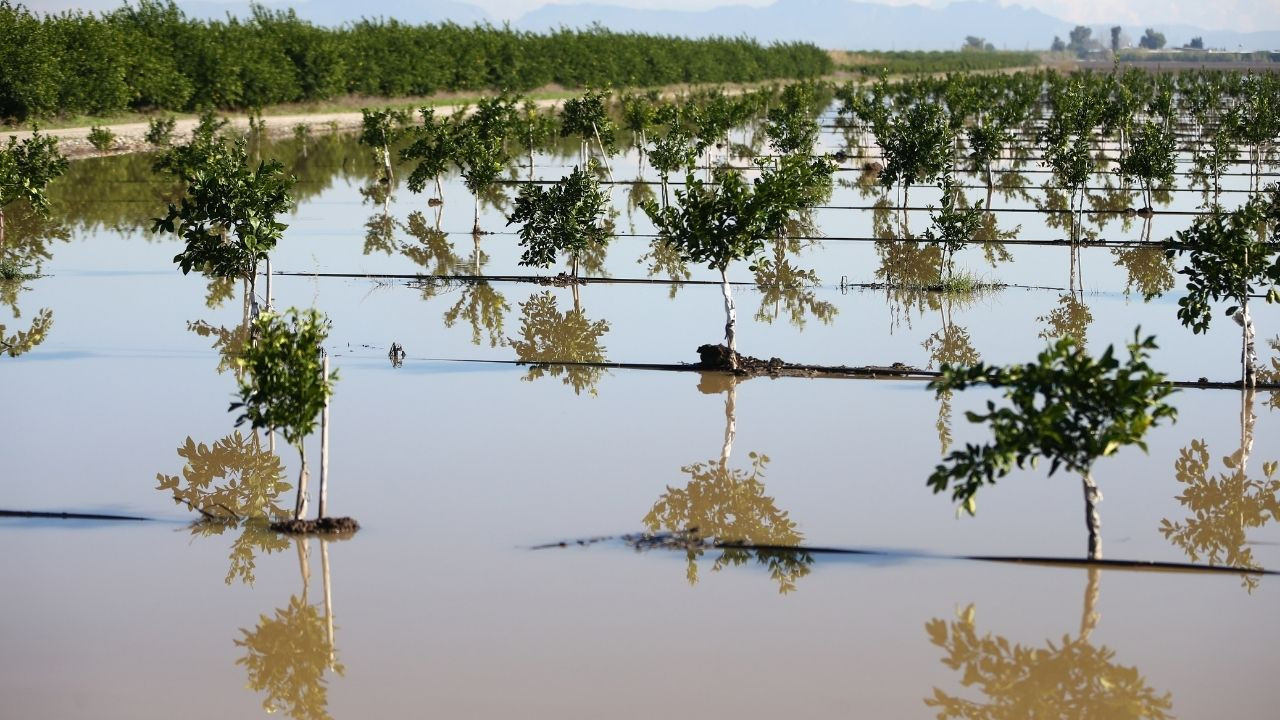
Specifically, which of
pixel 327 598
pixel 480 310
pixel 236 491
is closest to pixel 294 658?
pixel 327 598

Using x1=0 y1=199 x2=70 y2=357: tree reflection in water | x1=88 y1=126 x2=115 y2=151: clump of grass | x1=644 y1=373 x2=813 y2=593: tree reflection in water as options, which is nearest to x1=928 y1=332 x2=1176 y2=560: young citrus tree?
x1=644 y1=373 x2=813 y2=593: tree reflection in water

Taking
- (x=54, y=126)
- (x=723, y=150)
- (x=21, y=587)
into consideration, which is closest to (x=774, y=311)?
(x=21, y=587)

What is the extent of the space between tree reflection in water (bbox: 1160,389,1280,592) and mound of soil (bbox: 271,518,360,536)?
6.56 metres

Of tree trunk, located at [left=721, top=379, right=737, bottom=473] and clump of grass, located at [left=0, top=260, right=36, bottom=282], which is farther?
clump of grass, located at [left=0, top=260, right=36, bottom=282]

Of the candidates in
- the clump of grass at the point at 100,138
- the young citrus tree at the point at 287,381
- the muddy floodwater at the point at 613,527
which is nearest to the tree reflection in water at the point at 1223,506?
the muddy floodwater at the point at 613,527

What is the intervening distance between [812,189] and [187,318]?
12.9 metres

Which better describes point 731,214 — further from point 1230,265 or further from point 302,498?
point 302,498

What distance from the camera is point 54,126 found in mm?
44250

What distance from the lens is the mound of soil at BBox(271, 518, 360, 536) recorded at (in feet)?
37.6

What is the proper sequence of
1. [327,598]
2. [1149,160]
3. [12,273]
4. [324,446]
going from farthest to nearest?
[1149,160]
[12,273]
[324,446]
[327,598]

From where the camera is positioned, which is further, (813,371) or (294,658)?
(813,371)

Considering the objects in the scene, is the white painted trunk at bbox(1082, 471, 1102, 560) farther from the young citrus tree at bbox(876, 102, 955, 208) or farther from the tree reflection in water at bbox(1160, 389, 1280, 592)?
the young citrus tree at bbox(876, 102, 955, 208)

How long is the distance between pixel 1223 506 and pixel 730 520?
4.25 m

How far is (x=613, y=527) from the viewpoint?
1179cm
